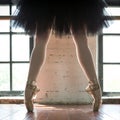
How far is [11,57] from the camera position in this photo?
2557 millimetres

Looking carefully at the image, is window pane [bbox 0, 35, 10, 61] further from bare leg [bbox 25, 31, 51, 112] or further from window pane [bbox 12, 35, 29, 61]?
bare leg [bbox 25, 31, 51, 112]

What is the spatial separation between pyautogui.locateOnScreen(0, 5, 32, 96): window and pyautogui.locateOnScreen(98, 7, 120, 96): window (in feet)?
1.75

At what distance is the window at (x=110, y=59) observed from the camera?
98.5 inches

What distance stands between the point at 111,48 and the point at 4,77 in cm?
79

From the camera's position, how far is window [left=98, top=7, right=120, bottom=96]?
250 cm

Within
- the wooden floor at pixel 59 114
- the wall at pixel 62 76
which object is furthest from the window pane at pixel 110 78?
the wooden floor at pixel 59 114

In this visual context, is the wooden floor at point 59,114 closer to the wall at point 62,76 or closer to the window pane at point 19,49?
the wall at point 62,76

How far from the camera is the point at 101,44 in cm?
250

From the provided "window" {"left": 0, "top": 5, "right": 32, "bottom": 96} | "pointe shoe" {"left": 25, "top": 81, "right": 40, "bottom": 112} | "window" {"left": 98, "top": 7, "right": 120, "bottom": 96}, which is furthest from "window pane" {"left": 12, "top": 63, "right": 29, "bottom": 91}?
"pointe shoe" {"left": 25, "top": 81, "right": 40, "bottom": 112}

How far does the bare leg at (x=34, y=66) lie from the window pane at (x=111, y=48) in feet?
2.63

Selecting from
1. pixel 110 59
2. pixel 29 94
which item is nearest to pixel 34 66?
pixel 29 94

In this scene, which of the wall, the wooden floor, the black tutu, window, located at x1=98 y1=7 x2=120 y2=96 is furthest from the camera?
window, located at x1=98 y1=7 x2=120 y2=96

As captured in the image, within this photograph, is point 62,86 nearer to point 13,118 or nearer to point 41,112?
point 41,112

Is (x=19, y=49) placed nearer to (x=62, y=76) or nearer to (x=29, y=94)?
(x=62, y=76)
